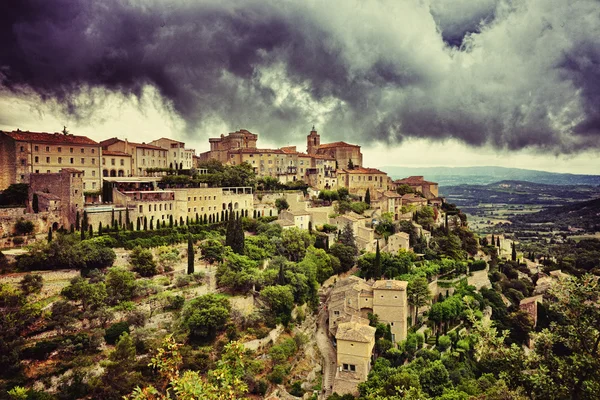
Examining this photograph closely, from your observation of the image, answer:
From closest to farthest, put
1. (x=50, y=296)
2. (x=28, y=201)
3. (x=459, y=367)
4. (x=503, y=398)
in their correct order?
(x=503, y=398) → (x=50, y=296) → (x=459, y=367) → (x=28, y=201)

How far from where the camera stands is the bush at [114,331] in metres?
23.9

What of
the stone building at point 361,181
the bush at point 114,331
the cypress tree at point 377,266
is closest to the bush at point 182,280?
the bush at point 114,331

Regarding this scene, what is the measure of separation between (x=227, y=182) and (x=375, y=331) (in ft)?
81.8

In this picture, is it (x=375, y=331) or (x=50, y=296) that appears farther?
(x=375, y=331)

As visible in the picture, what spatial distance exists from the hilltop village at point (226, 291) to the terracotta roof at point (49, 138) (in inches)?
8.3

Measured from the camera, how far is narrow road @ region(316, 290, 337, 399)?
27528mm

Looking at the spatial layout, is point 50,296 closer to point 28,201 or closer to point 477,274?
point 28,201

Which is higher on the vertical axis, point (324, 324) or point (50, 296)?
point (50, 296)

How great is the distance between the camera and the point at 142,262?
30.2 metres

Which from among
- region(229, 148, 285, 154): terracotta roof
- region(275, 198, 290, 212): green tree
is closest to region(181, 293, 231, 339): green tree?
region(275, 198, 290, 212): green tree

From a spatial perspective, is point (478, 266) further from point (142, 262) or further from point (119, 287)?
point (119, 287)

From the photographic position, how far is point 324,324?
34.8 metres

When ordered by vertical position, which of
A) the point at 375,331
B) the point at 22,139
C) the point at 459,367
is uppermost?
the point at 22,139

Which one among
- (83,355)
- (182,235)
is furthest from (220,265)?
(83,355)
